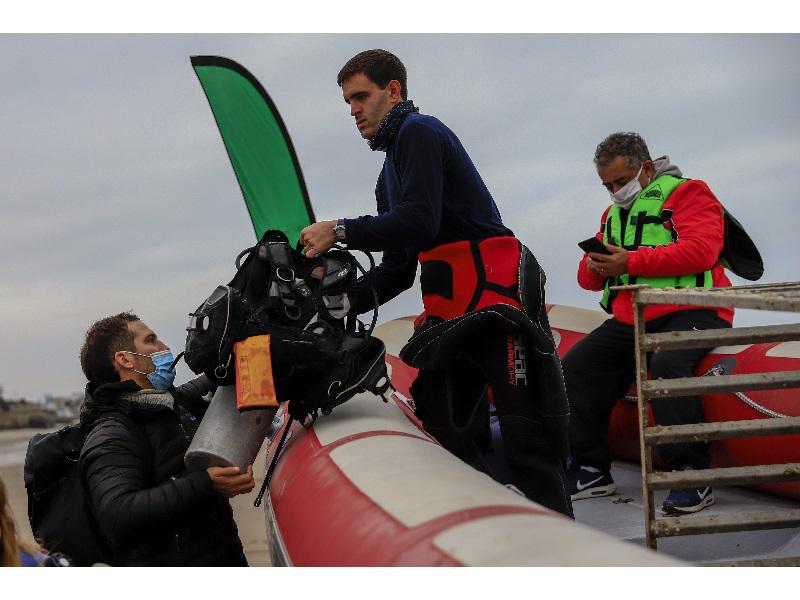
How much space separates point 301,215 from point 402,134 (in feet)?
11.3

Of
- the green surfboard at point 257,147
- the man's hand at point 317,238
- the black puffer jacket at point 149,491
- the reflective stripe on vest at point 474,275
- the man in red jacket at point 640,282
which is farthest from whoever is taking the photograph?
the green surfboard at point 257,147

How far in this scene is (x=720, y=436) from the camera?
3.03m

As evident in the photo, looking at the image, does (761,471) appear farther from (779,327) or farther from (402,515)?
(402,515)

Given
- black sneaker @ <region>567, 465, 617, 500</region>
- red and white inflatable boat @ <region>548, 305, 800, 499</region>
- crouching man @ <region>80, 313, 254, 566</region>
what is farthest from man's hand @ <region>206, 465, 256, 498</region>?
red and white inflatable boat @ <region>548, 305, 800, 499</region>

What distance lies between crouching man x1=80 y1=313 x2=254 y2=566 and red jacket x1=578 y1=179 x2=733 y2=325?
1.93m

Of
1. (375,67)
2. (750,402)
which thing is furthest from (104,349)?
(750,402)

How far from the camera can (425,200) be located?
9.51 ft

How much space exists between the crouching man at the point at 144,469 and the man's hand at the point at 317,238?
0.56 m

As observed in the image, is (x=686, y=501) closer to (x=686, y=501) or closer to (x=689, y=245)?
(x=686, y=501)

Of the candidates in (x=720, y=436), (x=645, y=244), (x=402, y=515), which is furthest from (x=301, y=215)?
(x=402, y=515)

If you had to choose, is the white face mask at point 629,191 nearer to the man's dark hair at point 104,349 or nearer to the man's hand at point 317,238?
the man's hand at point 317,238

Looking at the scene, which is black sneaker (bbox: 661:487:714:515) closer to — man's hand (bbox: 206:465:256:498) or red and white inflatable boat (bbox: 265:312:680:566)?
red and white inflatable boat (bbox: 265:312:680:566)

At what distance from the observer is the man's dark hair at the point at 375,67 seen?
3080 millimetres

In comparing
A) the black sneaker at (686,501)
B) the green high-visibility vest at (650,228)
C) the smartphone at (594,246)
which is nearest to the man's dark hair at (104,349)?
the smartphone at (594,246)
